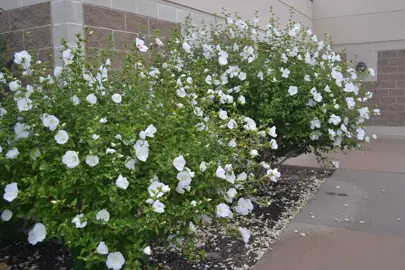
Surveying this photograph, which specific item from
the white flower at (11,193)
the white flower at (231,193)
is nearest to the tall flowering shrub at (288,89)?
the white flower at (231,193)

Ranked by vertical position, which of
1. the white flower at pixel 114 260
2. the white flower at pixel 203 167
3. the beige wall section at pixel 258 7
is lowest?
the white flower at pixel 114 260

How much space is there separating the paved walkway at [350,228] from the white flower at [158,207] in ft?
4.31

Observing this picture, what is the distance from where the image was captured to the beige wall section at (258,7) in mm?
5820

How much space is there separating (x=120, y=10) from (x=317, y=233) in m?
2.92

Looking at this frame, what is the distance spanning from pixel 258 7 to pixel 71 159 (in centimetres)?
580

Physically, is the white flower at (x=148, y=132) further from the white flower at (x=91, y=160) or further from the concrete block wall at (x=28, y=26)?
the concrete block wall at (x=28, y=26)

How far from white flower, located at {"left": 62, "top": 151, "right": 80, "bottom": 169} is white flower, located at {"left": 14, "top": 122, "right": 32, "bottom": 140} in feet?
1.68

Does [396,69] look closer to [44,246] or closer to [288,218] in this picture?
[288,218]

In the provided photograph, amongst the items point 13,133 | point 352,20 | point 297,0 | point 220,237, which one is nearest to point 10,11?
point 13,133

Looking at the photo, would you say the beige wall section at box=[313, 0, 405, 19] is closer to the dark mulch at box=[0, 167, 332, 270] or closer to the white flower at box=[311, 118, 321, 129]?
the white flower at box=[311, 118, 321, 129]

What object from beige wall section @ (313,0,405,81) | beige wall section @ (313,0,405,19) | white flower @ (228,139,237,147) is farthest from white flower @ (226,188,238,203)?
beige wall section @ (313,0,405,19)

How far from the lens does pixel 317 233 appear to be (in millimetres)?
3832

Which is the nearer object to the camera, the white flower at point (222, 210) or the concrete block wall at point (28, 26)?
the white flower at point (222, 210)

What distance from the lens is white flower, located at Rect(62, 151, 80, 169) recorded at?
2223 millimetres
